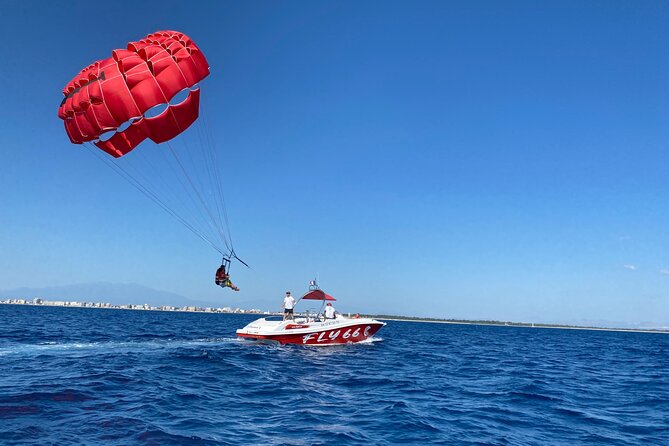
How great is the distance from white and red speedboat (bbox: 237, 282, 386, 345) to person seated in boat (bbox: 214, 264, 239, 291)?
26.6ft

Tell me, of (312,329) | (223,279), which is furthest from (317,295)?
(223,279)

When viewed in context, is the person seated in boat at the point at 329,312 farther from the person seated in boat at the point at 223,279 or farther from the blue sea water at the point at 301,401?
the person seated in boat at the point at 223,279

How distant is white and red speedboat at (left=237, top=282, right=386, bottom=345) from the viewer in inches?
1018

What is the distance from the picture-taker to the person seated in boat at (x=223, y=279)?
1881cm

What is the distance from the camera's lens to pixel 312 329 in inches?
1010

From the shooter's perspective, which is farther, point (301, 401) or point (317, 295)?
point (317, 295)

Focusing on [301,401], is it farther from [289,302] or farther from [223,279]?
[289,302]

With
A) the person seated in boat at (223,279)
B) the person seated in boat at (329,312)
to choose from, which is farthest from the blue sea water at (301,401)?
the person seated in boat at (329,312)

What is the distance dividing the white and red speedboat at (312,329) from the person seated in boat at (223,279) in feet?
26.6

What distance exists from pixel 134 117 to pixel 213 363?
1048 cm

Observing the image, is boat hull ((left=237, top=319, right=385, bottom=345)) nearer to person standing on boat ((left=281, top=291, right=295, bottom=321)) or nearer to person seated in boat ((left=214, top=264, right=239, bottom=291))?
person standing on boat ((left=281, top=291, right=295, bottom=321))

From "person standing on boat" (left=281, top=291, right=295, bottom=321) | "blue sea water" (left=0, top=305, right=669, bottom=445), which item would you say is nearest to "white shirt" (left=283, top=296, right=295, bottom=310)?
"person standing on boat" (left=281, top=291, right=295, bottom=321)

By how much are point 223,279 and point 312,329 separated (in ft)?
28.2

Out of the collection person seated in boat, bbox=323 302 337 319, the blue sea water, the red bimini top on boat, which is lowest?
the blue sea water
